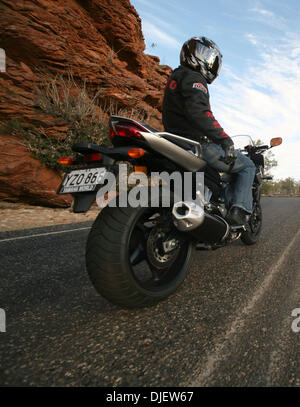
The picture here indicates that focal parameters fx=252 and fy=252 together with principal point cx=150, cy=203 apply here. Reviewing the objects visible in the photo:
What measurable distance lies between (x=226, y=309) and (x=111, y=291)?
75 cm

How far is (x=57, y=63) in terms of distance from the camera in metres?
10.9

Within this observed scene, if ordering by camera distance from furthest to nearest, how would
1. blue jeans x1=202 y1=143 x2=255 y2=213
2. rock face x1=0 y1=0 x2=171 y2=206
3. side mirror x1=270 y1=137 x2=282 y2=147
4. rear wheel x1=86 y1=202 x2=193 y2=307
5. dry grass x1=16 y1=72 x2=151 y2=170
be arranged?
dry grass x1=16 y1=72 x2=151 y2=170 < rock face x1=0 y1=0 x2=171 y2=206 < side mirror x1=270 y1=137 x2=282 y2=147 < blue jeans x1=202 y1=143 x2=255 y2=213 < rear wheel x1=86 y1=202 x2=193 y2=307

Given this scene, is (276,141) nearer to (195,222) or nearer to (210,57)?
(210,57)

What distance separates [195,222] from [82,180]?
2.67 ft

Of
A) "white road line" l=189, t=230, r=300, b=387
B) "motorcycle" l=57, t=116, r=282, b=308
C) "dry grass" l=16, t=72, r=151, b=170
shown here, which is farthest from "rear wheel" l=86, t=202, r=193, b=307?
"dry grass" l=16, t=72, r=151, b=170

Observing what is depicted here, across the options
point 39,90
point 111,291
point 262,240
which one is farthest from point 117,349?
point 39,90

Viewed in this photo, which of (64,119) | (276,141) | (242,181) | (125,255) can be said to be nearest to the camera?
(125,255)

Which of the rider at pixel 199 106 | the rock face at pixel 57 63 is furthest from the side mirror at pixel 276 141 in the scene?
the rock face at pixel 57 63

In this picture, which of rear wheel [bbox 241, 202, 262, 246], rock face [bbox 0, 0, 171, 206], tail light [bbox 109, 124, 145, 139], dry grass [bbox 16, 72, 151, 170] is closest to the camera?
tail light [bbox 109, 124, 145, 139]

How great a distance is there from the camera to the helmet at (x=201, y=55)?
89.4 inches

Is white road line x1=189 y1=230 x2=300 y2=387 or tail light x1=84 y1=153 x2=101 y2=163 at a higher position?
tail light x1=84 y1=153 x2=101 y2=163

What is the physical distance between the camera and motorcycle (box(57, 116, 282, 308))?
148cm

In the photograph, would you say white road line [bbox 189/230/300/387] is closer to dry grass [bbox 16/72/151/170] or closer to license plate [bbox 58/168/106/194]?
license plate [bbox 58/168/106/194]

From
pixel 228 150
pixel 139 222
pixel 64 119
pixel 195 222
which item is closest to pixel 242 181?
pixel 228 150
